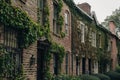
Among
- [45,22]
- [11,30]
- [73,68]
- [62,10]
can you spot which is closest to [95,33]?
[73,68]

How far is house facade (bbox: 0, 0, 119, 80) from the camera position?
12.2 metres

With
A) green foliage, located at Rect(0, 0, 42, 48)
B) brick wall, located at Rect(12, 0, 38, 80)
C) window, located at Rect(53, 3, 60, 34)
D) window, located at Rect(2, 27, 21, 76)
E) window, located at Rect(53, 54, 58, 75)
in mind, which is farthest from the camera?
window, located at Rect(53, 3, 60, 34)

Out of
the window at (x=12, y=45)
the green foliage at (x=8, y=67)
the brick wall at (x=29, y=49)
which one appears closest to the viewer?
the green foliage at (x=8, y=67)

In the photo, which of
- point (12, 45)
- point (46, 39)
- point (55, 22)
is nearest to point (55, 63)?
point (55, 22)

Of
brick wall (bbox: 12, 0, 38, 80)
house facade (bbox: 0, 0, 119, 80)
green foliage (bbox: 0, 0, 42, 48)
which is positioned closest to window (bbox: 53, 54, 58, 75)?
house facade (bbox: 0, 0, 119, 80)

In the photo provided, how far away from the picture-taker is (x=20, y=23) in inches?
498

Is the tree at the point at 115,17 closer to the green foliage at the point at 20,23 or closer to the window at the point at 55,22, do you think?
the window at the point at 55,22

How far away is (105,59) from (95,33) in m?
5.68

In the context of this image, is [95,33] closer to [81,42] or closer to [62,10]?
[81,42]

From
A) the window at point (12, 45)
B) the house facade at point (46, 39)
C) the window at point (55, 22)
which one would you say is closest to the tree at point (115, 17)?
the house facade at point (46, 39)

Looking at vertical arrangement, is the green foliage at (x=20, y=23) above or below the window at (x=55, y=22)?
below

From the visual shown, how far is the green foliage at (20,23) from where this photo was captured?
1148cm

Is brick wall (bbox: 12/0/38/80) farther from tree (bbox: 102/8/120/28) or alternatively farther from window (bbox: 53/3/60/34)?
tree (bbox: 102/8/120/28)

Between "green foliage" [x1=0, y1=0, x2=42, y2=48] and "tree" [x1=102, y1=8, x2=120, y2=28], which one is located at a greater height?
"tree" [x1=102, y1=8, x2=120, y2=28]
